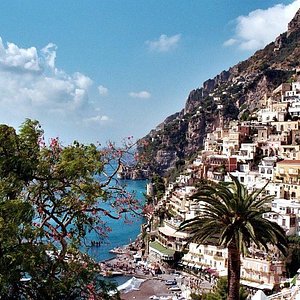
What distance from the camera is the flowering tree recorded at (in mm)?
7391

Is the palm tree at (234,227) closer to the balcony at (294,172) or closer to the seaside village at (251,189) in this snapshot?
the seaside village at (251,189)

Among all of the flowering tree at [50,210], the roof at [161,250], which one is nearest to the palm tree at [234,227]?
the flowering tree at [50,210]

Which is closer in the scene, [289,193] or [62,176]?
[62,176]

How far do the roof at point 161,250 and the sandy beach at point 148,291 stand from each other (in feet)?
15.8

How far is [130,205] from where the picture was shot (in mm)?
8945

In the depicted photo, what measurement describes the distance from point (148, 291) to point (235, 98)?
99.6m

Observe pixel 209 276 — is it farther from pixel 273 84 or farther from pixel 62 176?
pixel 273 84

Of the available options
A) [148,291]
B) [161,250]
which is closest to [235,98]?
[161,250]

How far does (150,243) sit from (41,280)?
43759 mm

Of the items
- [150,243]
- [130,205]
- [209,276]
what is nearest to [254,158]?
[150,243]

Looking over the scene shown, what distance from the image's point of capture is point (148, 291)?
37594mm

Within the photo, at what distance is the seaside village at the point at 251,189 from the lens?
35.1 m

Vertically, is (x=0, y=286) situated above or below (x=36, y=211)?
below

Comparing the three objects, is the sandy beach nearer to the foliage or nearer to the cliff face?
the foliage
